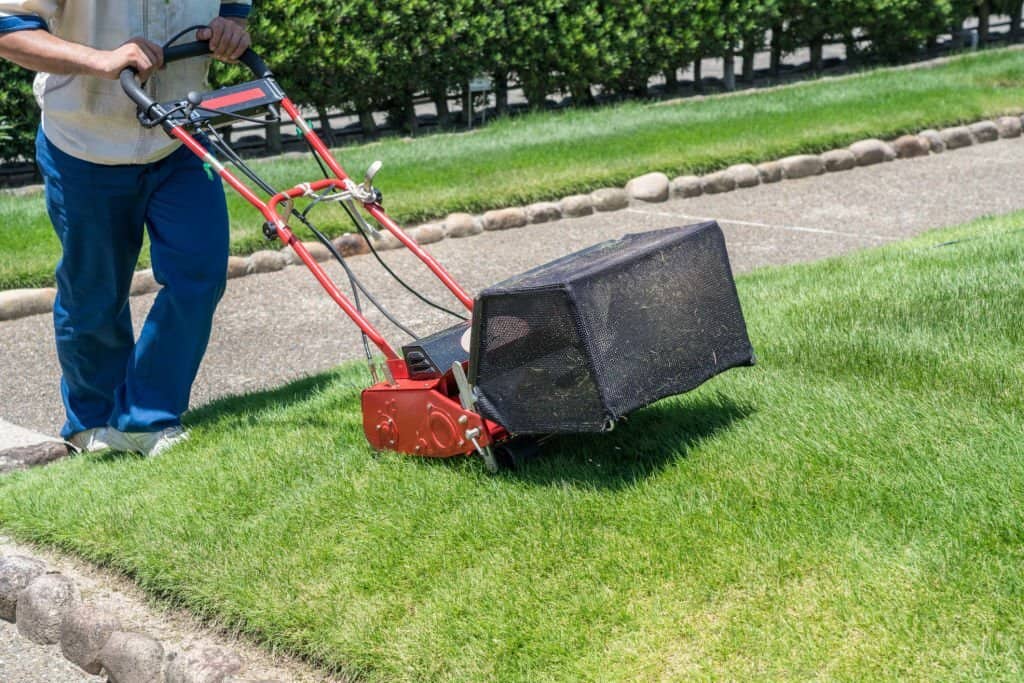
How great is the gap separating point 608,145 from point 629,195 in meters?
1.04

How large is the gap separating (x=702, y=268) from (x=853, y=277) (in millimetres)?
2119

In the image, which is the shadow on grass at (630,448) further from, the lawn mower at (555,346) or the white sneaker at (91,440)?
the white sneaker at (91,440)

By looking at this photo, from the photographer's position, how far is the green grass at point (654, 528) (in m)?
2.99

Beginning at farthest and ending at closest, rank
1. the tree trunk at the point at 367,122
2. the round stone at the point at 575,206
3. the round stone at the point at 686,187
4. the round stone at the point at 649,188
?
1. the tree trunk at the point at 367,122
2. the round stone at the point at 686,187
3. the round stone at the point at 649,188
4. the round stone at the point at 575,206

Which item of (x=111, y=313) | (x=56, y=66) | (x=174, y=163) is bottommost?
(x=111, y=313)

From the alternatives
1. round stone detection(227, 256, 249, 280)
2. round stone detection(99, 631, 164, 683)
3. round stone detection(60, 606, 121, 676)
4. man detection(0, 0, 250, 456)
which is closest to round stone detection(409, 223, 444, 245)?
round stone detection(227, 256, 249, 280)

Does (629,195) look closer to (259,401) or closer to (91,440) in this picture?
(259,401)

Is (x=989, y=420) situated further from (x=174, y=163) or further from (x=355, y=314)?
(x=174, y=163)

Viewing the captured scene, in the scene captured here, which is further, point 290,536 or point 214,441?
point 214,441

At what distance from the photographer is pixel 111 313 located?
4.75 metres

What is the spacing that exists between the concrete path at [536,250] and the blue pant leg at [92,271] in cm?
74

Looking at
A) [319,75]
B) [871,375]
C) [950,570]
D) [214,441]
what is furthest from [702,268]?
[319,75]

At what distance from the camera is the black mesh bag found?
11.6 feet

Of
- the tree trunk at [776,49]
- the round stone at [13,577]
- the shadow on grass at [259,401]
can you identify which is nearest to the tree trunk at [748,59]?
the tree trunk at [776,49]
